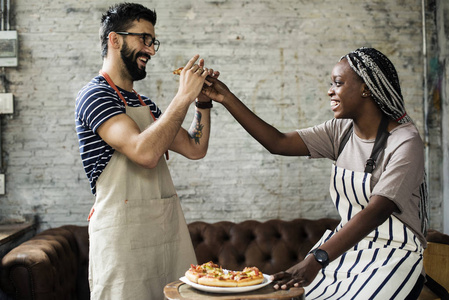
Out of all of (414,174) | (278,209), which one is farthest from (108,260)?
(278,209)

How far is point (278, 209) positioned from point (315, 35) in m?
1.51

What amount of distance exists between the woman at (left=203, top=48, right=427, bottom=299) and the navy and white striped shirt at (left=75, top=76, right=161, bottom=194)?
0.66 meters

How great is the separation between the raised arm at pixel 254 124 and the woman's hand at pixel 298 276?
879 mm

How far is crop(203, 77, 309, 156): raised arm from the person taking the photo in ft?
8.03

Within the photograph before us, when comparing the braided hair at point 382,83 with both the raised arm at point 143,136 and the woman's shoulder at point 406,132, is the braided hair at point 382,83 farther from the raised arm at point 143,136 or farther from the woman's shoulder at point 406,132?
the raised arm at point 143,136

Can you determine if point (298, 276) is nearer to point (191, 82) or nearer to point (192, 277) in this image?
point (192, 277)

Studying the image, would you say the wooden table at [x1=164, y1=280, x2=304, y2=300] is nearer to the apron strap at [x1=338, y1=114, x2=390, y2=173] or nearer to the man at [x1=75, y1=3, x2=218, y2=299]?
the man at [x1=75, y1=3, x2=218, y2=299]

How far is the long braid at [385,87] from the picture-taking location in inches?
84.0

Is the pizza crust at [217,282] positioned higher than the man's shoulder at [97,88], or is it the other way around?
the man's shoulder at [97,88]

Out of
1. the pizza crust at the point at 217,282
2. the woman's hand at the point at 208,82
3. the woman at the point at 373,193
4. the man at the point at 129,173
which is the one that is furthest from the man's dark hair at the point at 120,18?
the pizza crust at the point at 217,282

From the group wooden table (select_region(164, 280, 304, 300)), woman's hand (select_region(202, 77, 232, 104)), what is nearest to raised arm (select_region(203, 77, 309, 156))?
woman's hand (select_region(202, 77, 232, 104))

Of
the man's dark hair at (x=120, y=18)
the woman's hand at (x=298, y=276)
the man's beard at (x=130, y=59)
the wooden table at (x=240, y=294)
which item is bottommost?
the wooden table at (x=240, y=294)

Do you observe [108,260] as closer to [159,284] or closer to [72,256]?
[159,284]

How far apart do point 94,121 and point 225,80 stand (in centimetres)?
202
